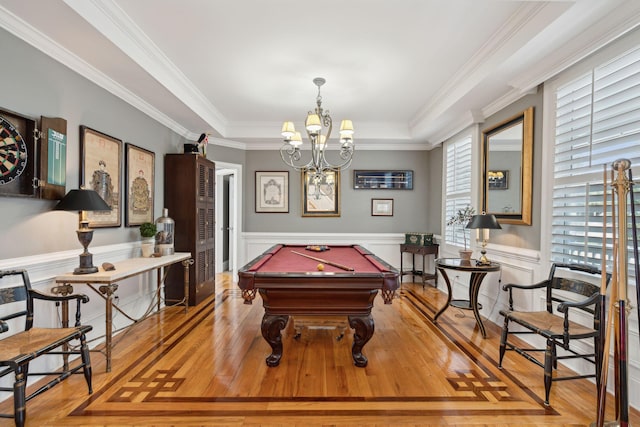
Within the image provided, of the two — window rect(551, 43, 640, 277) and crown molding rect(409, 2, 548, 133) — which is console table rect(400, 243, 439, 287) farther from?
window rect(551, 43, 640, 277)

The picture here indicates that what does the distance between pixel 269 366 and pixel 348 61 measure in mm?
3011

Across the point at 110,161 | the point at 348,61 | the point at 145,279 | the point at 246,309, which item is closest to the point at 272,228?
the point at 246,309

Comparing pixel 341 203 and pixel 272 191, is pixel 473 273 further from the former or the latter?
pixel 272 191

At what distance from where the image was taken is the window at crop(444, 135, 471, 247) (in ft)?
15.7

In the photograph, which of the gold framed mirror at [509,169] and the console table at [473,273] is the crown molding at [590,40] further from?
the console table at [473,273]

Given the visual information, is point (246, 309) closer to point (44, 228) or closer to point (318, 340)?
point (318, 340)

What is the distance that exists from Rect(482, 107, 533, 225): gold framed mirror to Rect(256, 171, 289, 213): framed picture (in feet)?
11.3

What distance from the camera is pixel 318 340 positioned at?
132 inches

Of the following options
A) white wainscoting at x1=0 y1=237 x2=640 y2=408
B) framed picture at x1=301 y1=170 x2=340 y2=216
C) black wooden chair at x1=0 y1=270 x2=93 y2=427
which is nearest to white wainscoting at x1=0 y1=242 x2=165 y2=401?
white wainscoting at x1=0 y1=237 x2=640 y2=408

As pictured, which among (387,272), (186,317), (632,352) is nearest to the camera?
(632,352)

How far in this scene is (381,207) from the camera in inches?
248

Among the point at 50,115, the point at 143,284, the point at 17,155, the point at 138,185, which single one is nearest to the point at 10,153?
the point at 17,155

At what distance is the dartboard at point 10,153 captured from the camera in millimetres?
2283

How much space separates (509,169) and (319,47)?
2468 millimetres
